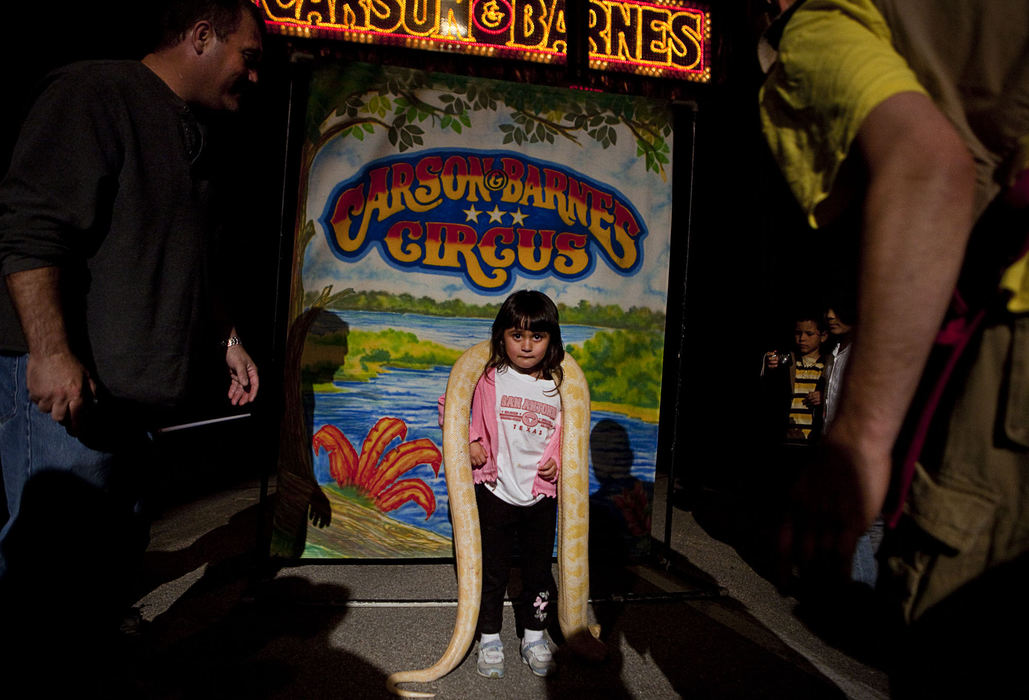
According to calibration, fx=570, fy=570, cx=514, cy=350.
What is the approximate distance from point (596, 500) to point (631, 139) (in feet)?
7.93

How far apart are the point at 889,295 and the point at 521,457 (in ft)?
6.96

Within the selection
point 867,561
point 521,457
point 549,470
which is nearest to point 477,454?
point 521,457

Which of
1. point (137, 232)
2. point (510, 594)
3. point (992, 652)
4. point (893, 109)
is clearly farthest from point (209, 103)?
point (510, 594)

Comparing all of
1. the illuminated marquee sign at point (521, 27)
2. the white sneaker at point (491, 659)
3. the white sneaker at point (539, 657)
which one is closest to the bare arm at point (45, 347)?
the white sneaker at point (491, 659)

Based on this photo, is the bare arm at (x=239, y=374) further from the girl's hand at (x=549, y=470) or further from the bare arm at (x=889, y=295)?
the bare arm at (x=889, y=295)

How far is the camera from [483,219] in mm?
3705

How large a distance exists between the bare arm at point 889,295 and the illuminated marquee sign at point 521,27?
399cm

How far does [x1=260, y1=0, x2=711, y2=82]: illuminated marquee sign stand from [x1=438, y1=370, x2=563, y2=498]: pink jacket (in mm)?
2748

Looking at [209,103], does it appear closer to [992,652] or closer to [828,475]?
[828,475]

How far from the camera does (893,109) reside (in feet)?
2.40

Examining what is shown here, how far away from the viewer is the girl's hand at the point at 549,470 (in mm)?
2633

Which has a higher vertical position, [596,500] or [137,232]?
[137,232]

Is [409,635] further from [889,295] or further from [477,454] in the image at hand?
[889,295]

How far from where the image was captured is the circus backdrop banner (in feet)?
11.6
